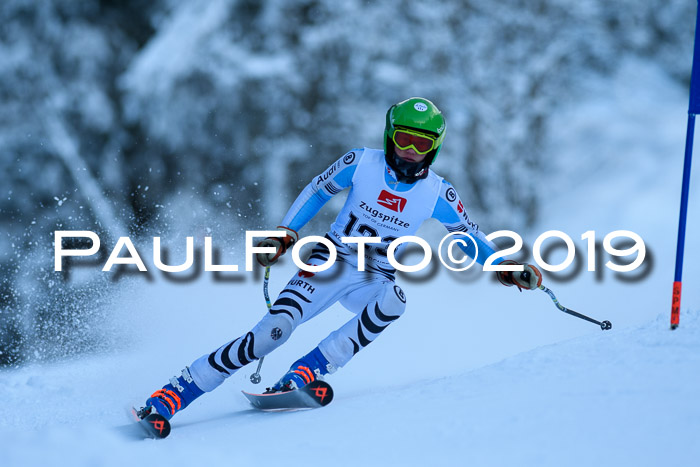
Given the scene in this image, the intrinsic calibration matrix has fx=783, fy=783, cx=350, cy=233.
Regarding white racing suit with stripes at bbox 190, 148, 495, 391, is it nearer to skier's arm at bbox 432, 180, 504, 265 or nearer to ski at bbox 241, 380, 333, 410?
skier's arm at bbox 432, 180, 504, 265

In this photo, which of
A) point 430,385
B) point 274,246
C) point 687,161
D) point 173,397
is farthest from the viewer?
point 687,161

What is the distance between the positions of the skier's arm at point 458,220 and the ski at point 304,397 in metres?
1.14

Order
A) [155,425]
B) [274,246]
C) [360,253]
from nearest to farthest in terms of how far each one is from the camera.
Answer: [155,425] → [274,246] → [360,253]

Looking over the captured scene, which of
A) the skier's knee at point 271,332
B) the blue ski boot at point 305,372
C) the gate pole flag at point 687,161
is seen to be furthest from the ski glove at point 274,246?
the gate pole flag at point 687,161

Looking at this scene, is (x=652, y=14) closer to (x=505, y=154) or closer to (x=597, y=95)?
(x=597, y=95)

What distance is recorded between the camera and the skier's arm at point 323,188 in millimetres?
4426

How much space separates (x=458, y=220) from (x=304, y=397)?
1.32m

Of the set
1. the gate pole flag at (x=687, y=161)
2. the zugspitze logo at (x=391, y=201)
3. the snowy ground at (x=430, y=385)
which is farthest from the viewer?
the gate pole flag at (x=687, y=161)

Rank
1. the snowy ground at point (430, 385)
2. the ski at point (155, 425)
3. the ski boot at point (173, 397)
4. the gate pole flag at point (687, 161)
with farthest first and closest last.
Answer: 1. the gate pole flag at point (687, 161)
2. the ski boot at point (173, 397)
3. the ski at point (155, 425)
4. the snowy ground at point (430, 385)

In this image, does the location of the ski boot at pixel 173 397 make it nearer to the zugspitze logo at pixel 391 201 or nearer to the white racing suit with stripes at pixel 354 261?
the white racing suit with stripes at pixel 354 261

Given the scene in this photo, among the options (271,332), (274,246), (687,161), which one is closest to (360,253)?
(274,246)

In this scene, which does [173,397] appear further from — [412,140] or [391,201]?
[412,140]

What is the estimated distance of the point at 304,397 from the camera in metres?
4.28

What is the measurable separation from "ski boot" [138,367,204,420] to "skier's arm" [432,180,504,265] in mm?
1638
